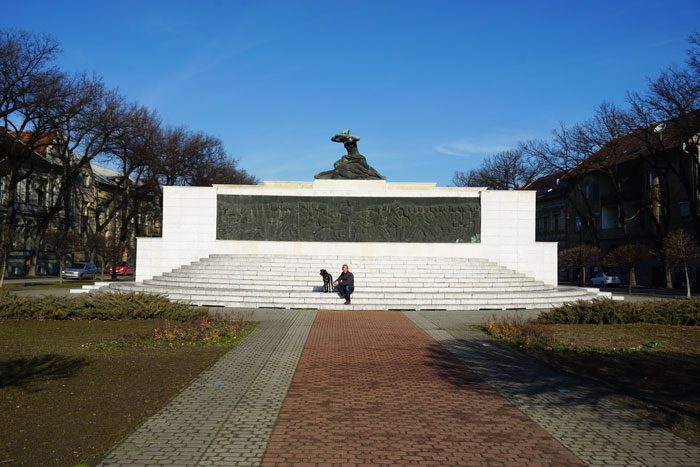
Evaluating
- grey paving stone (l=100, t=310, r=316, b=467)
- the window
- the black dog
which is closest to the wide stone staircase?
the black dog

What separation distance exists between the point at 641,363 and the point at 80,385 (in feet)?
28.8

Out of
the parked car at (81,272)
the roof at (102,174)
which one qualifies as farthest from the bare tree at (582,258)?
the roof at (102,174)

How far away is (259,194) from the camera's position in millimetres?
25750

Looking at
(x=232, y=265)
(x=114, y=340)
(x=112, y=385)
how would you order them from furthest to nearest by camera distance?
(x=232, y=265)
(x=114, y=340)
(x=112, y=385)

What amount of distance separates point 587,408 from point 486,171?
188ft

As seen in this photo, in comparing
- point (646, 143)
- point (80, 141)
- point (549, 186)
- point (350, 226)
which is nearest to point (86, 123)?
point (80, 141)

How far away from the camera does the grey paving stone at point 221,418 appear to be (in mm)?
4738

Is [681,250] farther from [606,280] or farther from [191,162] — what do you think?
[191,162]

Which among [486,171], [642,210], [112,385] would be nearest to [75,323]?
[112,385]

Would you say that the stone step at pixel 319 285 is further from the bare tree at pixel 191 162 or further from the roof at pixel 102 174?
the roof at pixel 102 174

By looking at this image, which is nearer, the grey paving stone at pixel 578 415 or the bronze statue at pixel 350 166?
the grey paving stone at pixel 578 415

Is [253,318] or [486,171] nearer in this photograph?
[253,318]

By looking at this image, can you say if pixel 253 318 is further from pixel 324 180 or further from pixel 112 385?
pixel 324 180

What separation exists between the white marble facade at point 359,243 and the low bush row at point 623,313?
10.2 meters
